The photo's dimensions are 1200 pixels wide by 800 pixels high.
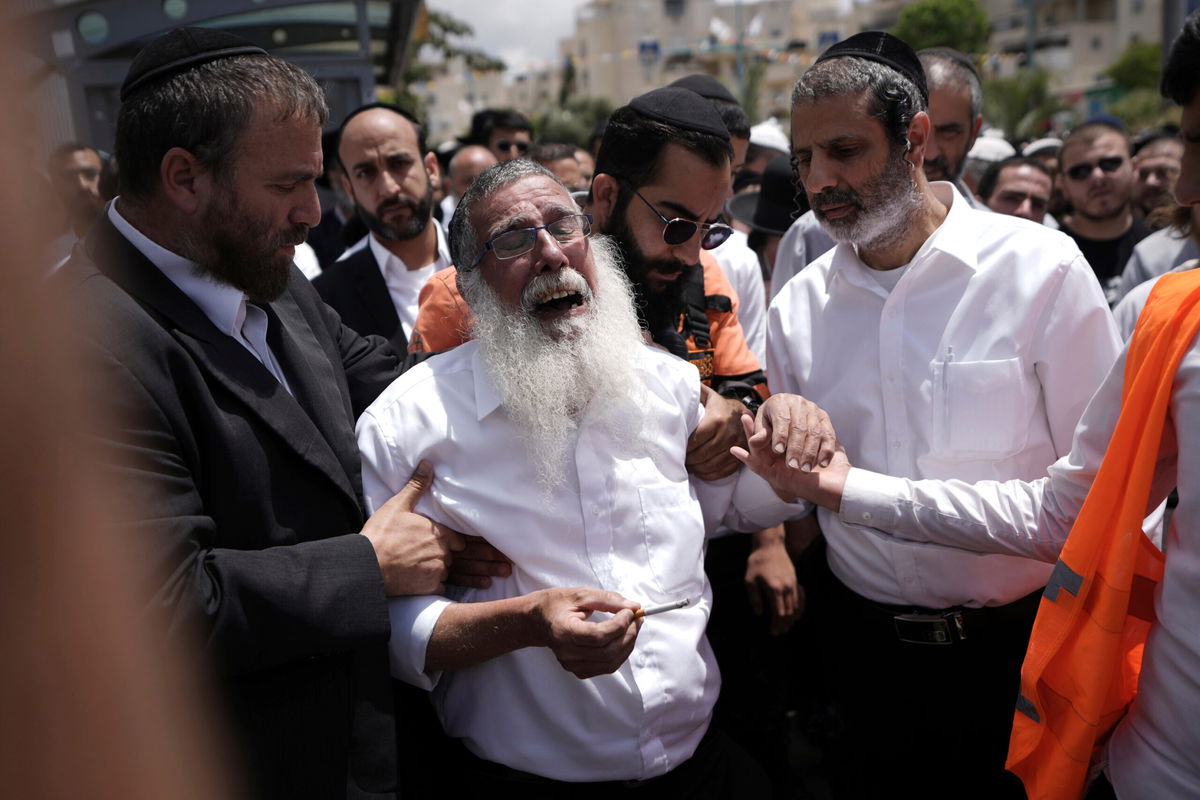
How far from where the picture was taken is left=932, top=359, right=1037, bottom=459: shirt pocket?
7.64 feet

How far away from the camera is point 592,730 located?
82.7 inches

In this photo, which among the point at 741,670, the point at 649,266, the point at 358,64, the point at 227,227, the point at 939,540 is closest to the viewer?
the point at 227,227

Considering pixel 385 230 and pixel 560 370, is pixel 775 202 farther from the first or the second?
pixel 560 370

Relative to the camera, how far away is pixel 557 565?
2158 mm

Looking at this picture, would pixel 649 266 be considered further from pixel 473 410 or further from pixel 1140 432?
pixel 1140 432

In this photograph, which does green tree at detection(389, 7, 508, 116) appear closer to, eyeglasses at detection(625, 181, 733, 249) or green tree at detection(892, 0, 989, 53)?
eyeglasses at detection(625, 181, 733, 249)

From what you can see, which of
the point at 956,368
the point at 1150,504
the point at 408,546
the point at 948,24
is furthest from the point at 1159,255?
the point at 948,24

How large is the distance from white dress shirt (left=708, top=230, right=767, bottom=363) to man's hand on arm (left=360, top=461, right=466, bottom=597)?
201cm

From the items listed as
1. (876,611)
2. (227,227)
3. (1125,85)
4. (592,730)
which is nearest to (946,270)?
(876,611)

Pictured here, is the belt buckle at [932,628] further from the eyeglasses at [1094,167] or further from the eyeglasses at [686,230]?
the eyeglasses at [1094,167]

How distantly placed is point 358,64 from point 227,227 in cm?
811

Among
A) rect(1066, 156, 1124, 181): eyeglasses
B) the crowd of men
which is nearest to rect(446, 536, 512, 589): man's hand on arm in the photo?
the crowd of men

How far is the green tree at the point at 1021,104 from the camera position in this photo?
29797 millimetres

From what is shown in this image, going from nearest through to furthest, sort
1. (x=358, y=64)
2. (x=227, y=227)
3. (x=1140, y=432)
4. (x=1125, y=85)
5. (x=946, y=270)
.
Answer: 1. (x=1140, y=432)
2. (x=227, y=227)
3. (x=946, y=270)
4. (x=358, y=64)
5. (x=1125, y=85)
